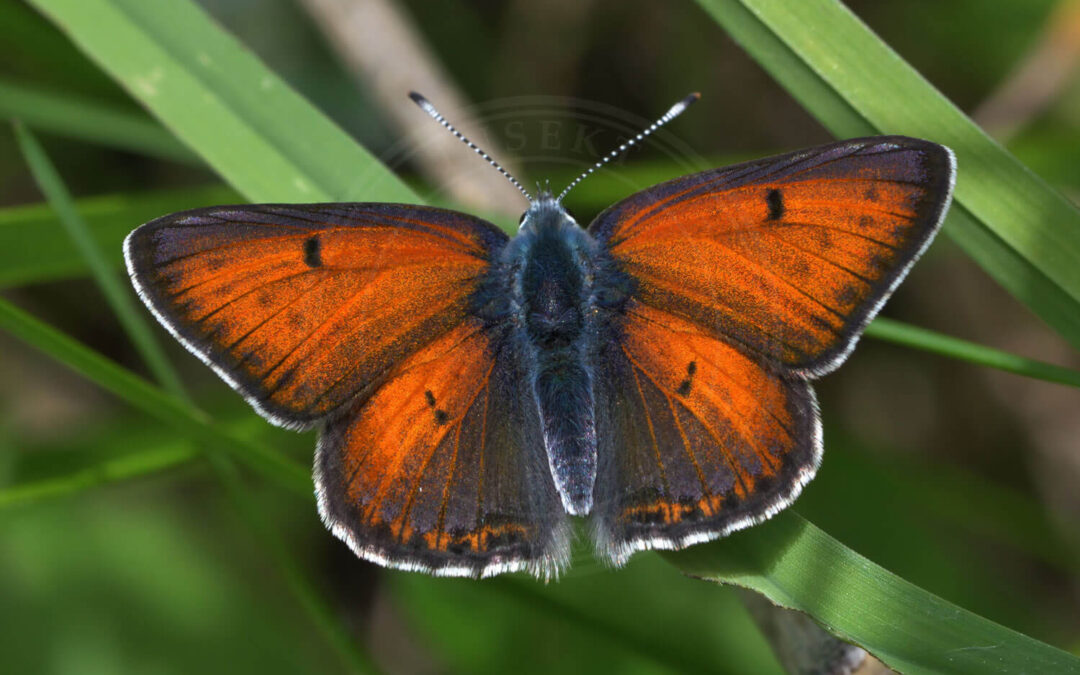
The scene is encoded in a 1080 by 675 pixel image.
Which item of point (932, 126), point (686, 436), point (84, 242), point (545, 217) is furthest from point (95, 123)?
point (932, 126)

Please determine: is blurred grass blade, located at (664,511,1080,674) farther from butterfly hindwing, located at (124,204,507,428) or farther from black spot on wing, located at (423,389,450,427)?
butterfly hindwing, located at (124,204,507,428)

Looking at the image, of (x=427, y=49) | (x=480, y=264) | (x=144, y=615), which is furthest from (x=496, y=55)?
(x=144, y=615)

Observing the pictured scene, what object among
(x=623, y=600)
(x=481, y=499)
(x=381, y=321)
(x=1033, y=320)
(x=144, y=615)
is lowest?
(x=144, y=615)

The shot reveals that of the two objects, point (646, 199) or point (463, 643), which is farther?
point (463, 643)

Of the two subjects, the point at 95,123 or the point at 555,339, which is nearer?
the point at 555,339

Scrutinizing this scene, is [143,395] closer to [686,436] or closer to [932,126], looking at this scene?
[686,436]

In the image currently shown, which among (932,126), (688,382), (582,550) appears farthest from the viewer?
(582,550)

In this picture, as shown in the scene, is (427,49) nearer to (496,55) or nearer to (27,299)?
(496,55)
